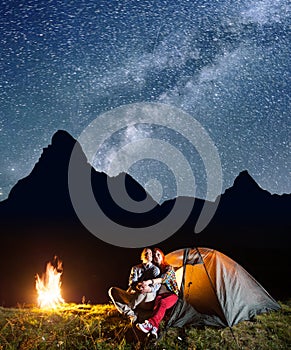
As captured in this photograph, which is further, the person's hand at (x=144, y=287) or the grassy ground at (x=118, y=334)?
the person's hand at (x=144, y=287)

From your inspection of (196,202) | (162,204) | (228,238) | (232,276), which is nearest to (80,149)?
(162,204)

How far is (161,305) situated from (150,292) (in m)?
0.52

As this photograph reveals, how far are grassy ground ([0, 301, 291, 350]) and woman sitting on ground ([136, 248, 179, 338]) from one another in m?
0.29

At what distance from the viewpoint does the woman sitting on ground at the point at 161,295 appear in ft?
21.9

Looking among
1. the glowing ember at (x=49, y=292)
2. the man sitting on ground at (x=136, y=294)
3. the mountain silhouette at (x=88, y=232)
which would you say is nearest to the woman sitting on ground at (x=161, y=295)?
the man sitting on ground at (x=136, y=294)

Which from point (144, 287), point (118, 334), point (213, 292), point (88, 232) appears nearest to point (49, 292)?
point (118, 334)

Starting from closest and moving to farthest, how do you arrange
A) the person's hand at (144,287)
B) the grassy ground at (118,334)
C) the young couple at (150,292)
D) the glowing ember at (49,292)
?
the grassy ground at (118,334), the young couple at (150,292), the person's hand at (144,287), the glowing ember at (49,292)

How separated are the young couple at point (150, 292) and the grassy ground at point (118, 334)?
387 millimetres

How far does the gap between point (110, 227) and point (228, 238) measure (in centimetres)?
5045

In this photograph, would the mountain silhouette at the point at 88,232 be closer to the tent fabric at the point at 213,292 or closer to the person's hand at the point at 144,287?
the tent fabric at the point at 213,292

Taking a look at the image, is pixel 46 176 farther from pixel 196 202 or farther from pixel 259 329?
pixel 259 329

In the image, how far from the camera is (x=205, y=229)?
102 meters

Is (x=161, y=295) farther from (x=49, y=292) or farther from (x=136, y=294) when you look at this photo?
(x=49, y=292)

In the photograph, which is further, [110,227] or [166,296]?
[110,227]
